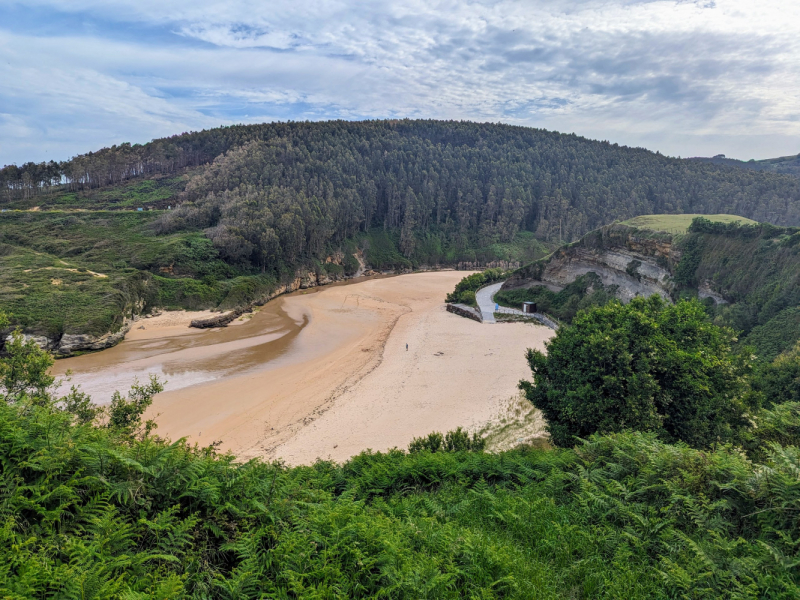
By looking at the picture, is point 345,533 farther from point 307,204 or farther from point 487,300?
point 307,204

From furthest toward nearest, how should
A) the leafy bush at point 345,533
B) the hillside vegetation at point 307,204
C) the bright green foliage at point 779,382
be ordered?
the hillside vegetation at point 307,204 < the bright green foliage at point 779,382 < the leafy bush at point 345,533

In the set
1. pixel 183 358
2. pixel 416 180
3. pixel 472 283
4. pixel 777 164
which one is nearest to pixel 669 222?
pixel 472 283

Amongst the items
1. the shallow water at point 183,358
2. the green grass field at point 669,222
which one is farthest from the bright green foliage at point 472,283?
the shallow water at point 183,358

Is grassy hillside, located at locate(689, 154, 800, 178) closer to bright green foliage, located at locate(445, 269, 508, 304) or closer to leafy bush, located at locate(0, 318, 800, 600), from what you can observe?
bright green foliage, located at locate(445, 269, 508, 304)

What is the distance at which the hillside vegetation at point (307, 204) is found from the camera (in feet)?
161

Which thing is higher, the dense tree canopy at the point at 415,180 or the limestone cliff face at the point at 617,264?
the dense tree canopy at the point at 415,180

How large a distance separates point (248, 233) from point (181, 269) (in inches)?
415

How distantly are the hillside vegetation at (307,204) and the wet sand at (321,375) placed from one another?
28.5 feet

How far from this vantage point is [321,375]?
97.2 feet

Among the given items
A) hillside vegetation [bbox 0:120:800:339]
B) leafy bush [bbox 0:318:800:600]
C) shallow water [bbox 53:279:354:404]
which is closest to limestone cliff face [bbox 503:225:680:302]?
shallow water [bbox 53:279:354:404]

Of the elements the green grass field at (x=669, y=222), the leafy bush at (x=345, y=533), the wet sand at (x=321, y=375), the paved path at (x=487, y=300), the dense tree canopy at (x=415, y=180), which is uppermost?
the dense tree canopy at (x=415, y=180)

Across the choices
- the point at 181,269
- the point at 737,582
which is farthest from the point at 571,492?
the point at 181,269

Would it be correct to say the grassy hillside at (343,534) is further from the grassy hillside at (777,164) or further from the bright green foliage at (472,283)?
the grassy hillside at (777,164)

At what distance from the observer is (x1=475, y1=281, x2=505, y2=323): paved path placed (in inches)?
1742
